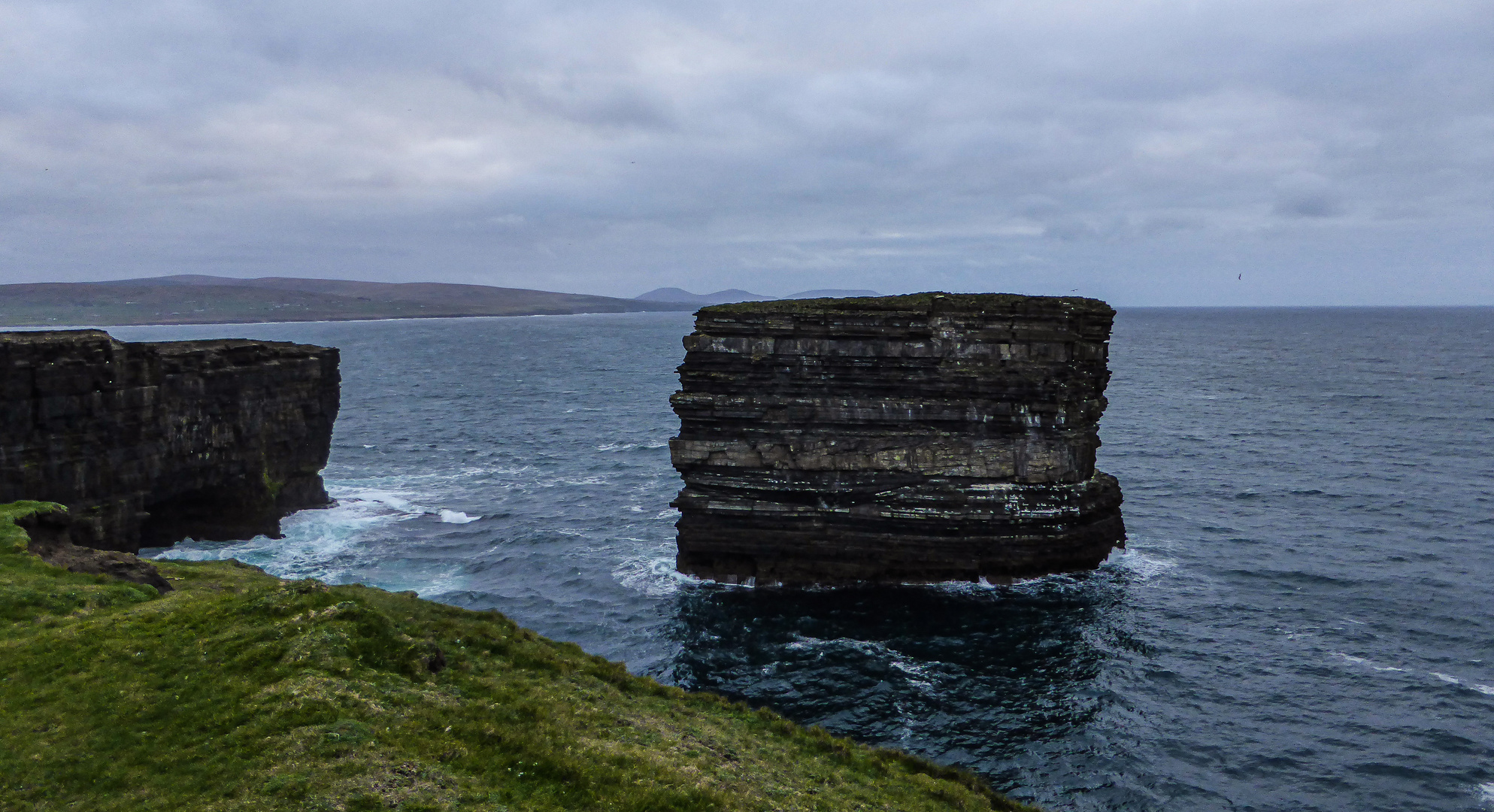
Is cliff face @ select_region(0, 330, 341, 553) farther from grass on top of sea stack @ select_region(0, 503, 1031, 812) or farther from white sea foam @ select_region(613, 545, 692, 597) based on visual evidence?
white sea foam @ select_region(613, 545, 692, 597)

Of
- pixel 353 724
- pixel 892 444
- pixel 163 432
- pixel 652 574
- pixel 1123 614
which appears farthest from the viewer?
pixel 163 432

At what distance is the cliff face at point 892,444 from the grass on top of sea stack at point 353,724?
1976 centimetres

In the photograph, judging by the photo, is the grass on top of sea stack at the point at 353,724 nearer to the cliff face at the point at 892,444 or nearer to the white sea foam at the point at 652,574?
the white sea foam at the point at 652,574

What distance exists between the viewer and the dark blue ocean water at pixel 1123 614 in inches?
1164

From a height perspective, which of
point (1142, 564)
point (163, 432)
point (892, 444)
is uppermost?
point (892, 444)

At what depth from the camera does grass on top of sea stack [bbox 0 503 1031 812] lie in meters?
17.2

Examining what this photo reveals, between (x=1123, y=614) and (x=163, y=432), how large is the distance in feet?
176

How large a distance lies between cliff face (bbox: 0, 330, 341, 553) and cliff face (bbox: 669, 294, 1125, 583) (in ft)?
97.3

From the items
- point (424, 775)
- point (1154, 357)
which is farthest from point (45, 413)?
point (1154, 357)

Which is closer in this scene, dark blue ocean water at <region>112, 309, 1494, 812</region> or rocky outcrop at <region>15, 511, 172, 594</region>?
dark blue ocean water at <region>112, 309, 1494, 812</region>

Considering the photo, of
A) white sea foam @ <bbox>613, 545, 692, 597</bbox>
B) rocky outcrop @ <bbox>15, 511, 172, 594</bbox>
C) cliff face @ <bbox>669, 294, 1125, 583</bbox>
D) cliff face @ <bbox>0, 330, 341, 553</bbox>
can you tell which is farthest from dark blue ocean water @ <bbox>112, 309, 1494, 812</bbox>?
rocky outcrop @ <bbox>15, 511, 172, 594</bbox>

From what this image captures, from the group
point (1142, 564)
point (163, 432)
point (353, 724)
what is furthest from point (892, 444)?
point (163, 432)

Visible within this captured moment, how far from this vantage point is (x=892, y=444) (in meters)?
46.1

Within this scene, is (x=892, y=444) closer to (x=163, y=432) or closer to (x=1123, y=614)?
(x=1123, y=614)
